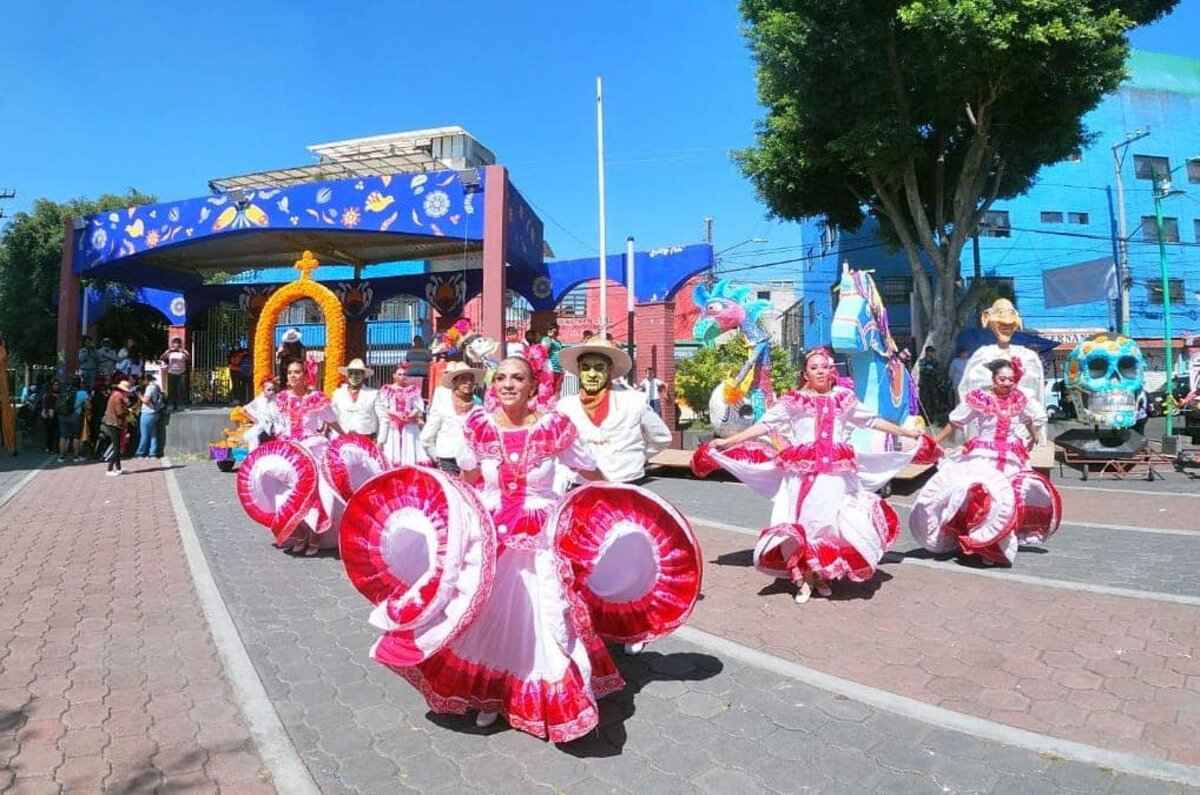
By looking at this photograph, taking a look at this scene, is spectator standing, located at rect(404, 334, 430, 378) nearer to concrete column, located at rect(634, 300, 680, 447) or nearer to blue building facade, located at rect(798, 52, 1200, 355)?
concrete column, located at rect(634, 300, 680, 447)

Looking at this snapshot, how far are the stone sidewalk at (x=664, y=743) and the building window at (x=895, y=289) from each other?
26727mm

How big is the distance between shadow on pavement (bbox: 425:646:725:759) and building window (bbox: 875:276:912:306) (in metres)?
26.7

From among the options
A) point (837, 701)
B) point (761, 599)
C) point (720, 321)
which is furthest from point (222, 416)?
point (837, 701)

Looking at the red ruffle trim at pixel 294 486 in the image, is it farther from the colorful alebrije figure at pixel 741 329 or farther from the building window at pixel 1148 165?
the building window at pixel 1148 165

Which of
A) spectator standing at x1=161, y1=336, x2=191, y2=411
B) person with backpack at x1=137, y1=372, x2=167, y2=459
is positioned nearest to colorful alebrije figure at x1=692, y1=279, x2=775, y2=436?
person with backpack at x1=137, y1=372, x2=167, y2=459

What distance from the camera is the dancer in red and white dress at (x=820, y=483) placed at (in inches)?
193

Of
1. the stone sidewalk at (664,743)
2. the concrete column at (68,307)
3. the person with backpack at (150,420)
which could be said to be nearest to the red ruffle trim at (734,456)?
the stone sidewalk at (664,743)

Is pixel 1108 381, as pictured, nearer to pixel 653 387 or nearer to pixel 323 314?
pixel 653 387

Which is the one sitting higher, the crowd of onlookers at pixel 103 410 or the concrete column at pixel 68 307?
the concrete column at pixel 68 307

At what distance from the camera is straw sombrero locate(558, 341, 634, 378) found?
5188 millimetres

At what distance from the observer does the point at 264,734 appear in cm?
312

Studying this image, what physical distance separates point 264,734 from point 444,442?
3434 mm

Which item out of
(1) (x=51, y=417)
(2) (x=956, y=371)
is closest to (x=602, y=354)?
(2) (x=956, y=371)

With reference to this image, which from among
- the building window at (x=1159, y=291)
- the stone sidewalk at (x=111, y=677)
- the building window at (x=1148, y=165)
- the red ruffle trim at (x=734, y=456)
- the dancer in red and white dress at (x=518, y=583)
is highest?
the building window at (x=1148, y=165)
